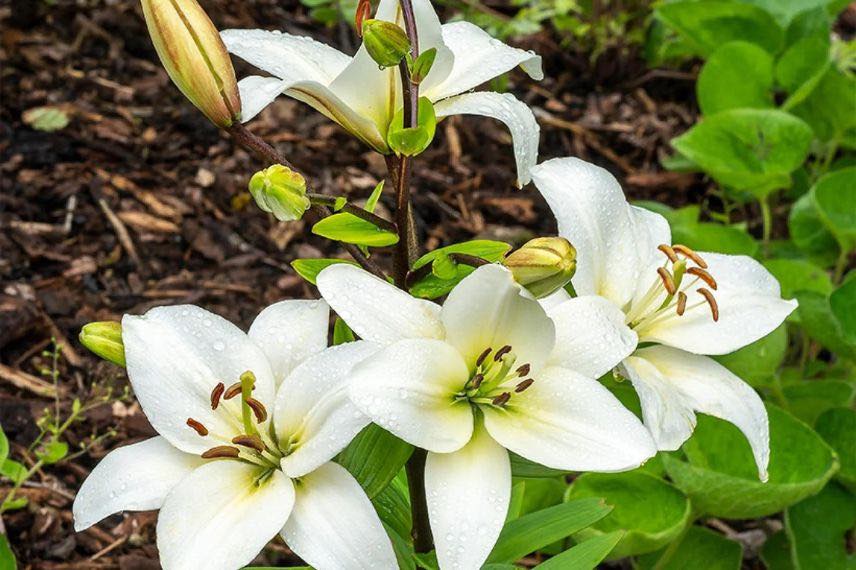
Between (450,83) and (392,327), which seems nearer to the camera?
(392,327)

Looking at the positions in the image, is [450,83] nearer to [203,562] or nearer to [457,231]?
[203,562]

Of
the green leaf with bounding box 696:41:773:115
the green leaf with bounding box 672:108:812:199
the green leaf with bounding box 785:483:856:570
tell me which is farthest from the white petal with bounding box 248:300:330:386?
the green leaf with bounding box 696:41:773:115

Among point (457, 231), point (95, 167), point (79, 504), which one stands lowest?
point (457, 231)

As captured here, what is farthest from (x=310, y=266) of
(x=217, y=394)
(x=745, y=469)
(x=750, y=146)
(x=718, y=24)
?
(x=718, y=24)

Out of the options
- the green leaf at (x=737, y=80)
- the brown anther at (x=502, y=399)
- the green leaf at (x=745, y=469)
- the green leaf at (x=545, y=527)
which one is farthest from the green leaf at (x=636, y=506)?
the green leaf at (x=737, y=80)

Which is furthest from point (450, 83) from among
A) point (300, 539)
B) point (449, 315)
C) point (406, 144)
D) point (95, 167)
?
point (95, 167)

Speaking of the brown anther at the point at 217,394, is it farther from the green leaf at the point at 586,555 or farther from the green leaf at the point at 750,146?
the green leaf at the point at 750,146

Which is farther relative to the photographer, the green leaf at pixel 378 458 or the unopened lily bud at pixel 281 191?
the green leaf at pixel 378 458

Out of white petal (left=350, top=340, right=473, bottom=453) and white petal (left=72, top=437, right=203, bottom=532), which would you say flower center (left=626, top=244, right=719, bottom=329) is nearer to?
white petal (left=350, top=340, right=473, bottom=453)
